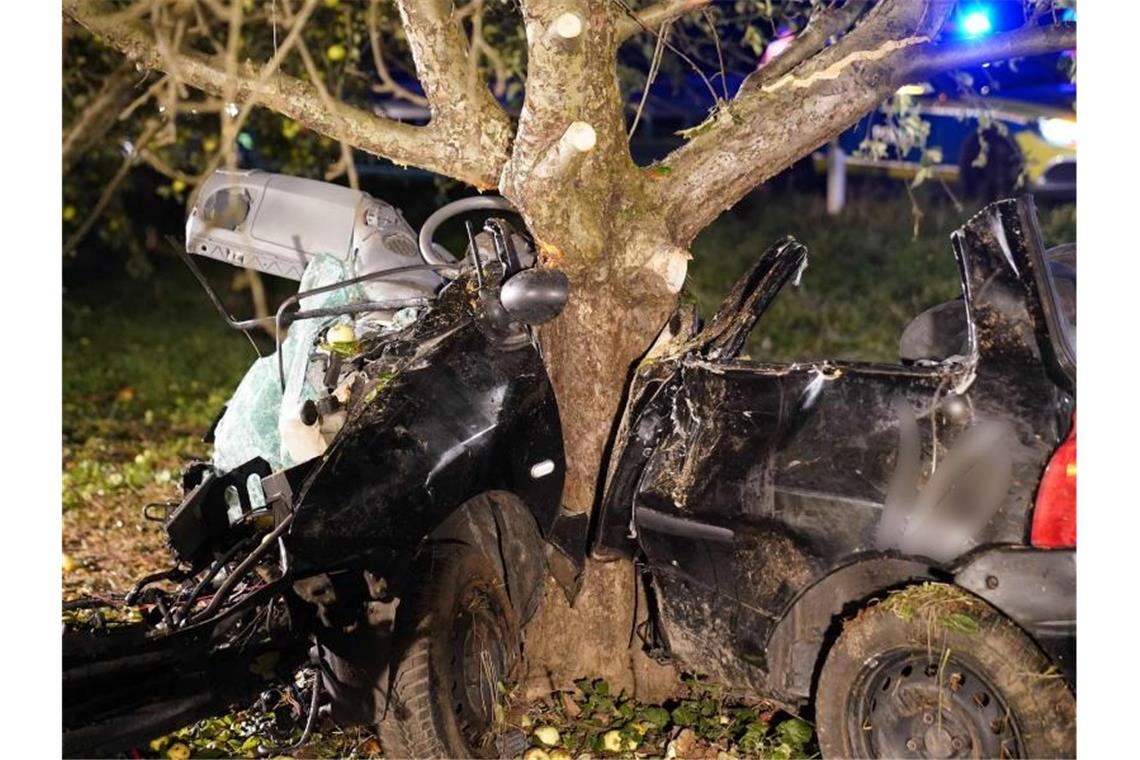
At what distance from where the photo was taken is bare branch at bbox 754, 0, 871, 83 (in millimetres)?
4504

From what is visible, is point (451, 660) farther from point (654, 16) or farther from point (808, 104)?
point (654, 16)

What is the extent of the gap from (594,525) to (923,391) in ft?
4.05

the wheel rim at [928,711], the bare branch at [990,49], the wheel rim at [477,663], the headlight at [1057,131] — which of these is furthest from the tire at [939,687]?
the headlight at [1057,131]

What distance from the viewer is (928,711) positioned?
11.0ft

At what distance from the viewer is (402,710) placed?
3615 mm

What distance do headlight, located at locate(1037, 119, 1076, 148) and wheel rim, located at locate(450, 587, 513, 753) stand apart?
1082 cm

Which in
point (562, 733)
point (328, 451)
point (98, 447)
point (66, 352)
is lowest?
point (562, 733)

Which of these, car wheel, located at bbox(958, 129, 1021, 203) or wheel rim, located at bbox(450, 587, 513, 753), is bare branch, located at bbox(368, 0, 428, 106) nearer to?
wheel rim, located at bbox(450, 587, 513, 753)

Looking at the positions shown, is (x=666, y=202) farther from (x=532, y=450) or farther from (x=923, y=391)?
Result: (x=923, y=391)

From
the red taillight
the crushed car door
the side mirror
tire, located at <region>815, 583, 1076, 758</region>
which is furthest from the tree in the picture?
the red taillight

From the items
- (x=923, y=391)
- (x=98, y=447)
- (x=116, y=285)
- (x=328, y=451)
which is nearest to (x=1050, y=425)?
(x=923, y=391)

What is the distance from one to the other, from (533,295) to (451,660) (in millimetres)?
1055

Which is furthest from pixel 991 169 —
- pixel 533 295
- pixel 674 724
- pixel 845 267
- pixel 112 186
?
pixel 112 186

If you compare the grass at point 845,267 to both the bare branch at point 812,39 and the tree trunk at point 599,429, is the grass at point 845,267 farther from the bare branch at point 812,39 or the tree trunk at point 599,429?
the tree trunk at point 599,429
